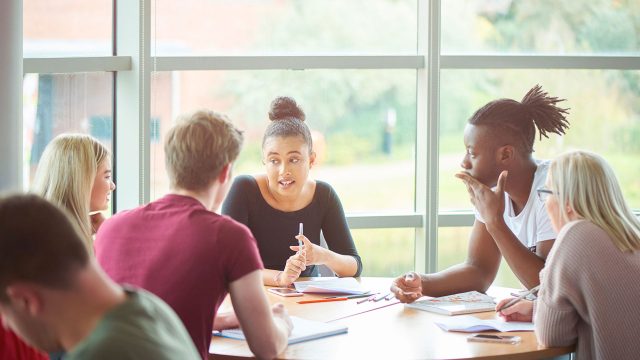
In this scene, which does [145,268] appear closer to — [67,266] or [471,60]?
[67,266]

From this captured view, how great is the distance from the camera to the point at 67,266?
58.1 inches

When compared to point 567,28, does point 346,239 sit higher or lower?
lower

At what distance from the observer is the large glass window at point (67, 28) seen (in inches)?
162

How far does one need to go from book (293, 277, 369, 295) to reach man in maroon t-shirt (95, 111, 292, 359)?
3.03 ft

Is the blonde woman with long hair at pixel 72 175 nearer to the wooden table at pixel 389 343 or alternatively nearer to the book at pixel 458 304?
the wooden table at pixel 389 343

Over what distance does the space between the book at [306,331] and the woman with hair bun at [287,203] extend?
85cm

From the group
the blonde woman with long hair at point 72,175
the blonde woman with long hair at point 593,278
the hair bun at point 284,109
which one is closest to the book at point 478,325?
the blonde woman with long hair at point 593,278

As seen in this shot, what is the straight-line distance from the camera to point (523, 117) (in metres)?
3.51

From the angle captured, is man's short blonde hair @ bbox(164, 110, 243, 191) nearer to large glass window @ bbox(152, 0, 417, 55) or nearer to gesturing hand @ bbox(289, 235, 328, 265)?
gesturing hand @ bbox(289, 235, 328, 265)

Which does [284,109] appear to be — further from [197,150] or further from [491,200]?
[197,150]

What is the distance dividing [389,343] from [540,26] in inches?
120

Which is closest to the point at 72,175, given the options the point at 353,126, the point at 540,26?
the point at 353,126

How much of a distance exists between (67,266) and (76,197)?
4.81ft

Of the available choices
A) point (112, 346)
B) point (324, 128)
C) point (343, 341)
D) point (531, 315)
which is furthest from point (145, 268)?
point (324, 128)
